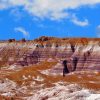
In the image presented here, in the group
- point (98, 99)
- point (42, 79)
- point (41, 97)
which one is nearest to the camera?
point (98, 99)

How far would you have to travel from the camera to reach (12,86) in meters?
165

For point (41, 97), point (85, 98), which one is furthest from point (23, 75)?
point (85, 98)

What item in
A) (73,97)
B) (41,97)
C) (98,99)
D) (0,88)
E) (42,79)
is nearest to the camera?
(98,99)

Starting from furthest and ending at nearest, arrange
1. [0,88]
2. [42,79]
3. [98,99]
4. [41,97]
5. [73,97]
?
1. [42,79]
2. [0,88]
3. [41,97]
4. [73,97]
5. [98,99]

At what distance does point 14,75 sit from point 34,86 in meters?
32.1

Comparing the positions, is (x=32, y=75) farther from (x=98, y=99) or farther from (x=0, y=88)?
(x=98, y=99)

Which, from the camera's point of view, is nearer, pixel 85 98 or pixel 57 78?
pixel 85 98

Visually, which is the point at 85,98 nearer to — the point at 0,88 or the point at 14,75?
the point at 0,88

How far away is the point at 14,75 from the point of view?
196 meters

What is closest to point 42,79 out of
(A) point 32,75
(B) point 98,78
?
(A) point 32,75

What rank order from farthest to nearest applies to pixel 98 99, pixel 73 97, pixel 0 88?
pixel 0 88 → pixel 73 97 → pixel 98 99

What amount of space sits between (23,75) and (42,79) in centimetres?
907

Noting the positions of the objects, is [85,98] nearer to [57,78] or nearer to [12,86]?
[12,86]

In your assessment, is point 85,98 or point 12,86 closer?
point 85,98
